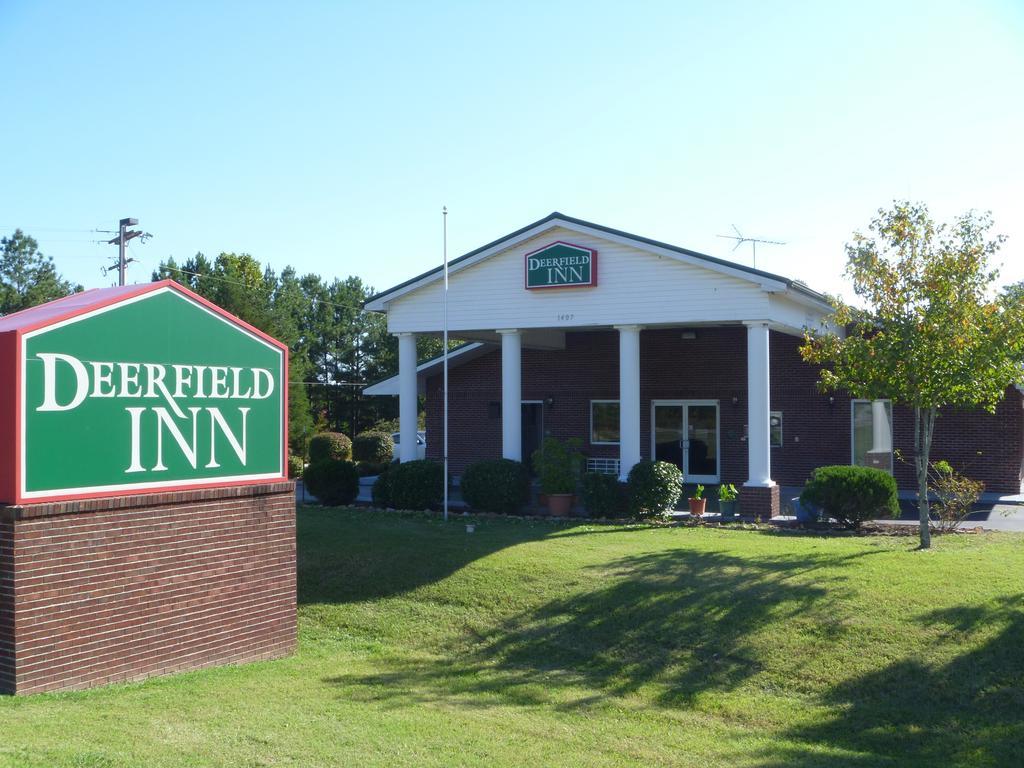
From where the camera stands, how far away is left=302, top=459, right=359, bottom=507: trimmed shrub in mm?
20219

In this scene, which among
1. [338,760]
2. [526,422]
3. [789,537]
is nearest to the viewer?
[338,760]

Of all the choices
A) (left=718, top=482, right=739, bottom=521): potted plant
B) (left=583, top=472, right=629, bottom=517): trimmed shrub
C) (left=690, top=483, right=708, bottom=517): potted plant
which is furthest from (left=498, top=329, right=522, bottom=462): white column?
(left=718, top=482, right=739, bottom=521): potted plant

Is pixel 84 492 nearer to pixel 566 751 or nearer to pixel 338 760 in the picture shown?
pixel 338 760

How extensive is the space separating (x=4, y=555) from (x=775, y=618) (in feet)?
25.1

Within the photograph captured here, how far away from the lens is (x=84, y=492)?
8969 mm

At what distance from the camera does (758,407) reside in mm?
18469

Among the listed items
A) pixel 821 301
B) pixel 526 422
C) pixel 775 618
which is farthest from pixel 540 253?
pixel 775 618

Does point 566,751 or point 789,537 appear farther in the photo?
point 789,537

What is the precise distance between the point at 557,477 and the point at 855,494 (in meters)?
5.45

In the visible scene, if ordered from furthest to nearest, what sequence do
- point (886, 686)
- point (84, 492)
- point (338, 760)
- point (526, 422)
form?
point (526, 422)
point (886, 686)
point (84, 492)
point (338, 760)

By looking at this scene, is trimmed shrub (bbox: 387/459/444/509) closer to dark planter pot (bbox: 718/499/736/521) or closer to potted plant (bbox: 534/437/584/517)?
potted plant (bbox: 534/437/584/517)

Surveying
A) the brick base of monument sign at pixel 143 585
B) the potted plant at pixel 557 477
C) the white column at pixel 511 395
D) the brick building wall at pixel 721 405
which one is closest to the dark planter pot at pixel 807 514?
the potted plant at pixel 557 477

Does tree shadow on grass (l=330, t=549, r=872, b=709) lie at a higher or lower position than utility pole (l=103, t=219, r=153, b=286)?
lower

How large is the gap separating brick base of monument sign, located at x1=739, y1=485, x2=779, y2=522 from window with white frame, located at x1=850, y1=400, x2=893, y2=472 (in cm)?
548
